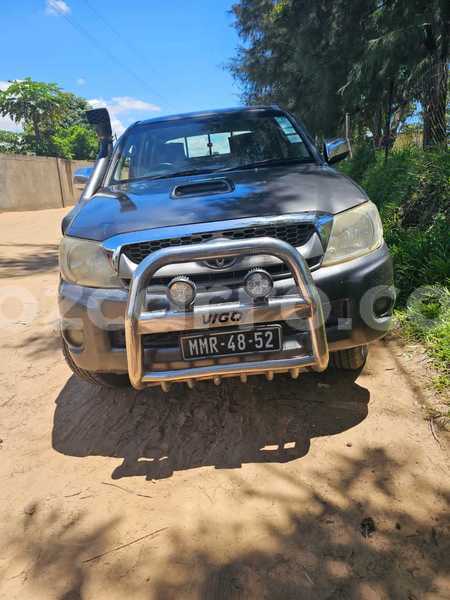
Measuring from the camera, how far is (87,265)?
2.33m

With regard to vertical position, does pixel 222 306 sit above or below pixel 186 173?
below

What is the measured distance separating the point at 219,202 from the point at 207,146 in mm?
1304

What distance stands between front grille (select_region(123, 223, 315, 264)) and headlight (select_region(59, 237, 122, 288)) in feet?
0.47

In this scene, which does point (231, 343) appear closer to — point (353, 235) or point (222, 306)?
point (222, 306)

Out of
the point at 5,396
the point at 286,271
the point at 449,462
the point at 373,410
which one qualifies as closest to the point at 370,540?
the point at 449,462

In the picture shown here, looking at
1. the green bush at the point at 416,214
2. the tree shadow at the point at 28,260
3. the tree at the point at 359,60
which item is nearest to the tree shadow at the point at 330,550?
the green bush at the point at 416,214

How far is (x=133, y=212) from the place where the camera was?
7.98ft

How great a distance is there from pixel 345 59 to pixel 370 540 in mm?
11302

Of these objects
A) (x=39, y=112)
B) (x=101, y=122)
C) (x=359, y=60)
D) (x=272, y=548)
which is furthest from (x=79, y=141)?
(x=272, y=548)

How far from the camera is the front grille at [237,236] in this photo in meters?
2.17

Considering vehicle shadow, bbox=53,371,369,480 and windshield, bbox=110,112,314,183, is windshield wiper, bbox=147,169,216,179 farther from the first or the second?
vehicle shadow, bbox=53,371,369,480

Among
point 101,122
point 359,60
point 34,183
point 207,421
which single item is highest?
point 359,60

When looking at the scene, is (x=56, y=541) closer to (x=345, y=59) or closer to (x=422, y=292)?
(x=422, y=292)

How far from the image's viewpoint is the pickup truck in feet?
6.68
